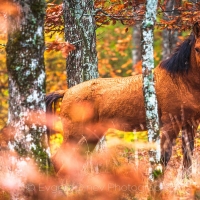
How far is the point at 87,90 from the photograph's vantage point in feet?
27.2

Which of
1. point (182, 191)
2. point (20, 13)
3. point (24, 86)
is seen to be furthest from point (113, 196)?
point (20, 13)

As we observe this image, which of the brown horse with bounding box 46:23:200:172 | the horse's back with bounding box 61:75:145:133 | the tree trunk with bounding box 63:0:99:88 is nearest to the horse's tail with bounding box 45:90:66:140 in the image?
the brown horse with bounding box 46:23:200:172

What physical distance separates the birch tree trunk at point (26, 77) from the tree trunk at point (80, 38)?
2.84m

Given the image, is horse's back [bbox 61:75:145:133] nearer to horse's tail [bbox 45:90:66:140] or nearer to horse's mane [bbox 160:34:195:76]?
horse's tail [bbox 45:90:66:140]

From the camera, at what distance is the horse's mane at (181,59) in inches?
311

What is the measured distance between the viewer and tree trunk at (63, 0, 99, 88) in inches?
335

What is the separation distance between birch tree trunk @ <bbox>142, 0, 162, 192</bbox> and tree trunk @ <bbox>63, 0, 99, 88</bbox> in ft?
8.43

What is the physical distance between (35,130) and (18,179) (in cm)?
61

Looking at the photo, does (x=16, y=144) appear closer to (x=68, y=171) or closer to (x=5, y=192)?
(x=5, y=192)

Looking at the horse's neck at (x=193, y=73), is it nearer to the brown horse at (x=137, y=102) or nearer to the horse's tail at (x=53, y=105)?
the brown horse at (x=137, y=102)

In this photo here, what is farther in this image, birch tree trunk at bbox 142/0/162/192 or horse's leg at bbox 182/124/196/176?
horse's leg at bbox 182/124/196/176

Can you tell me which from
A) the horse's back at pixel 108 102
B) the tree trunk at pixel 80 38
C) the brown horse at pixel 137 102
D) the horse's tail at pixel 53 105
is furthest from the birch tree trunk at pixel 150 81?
the horse's tail at pixel 53 105

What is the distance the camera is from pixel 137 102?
324 inches

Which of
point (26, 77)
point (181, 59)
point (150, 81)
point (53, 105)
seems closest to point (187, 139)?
point (181, 59)
